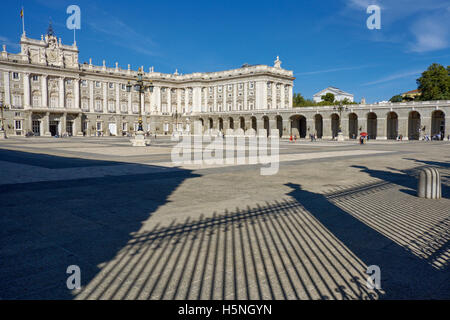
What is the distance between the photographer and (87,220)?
644 cm

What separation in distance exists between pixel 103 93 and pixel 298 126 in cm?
4687

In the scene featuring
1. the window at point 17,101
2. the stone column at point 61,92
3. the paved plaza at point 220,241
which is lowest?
the paved plaza at point 220,241

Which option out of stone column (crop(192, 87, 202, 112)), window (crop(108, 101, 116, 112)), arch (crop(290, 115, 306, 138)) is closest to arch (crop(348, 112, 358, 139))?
arch (crop(290, 115, 306, 138))

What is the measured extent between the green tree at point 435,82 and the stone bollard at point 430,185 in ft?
226

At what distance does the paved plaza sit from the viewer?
12.5 ft

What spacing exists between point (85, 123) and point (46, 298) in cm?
7845

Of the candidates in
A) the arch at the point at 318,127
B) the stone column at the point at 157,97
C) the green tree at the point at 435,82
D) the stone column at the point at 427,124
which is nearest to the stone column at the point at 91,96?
the stone column at the point at 157,97

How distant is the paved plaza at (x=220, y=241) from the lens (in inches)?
149

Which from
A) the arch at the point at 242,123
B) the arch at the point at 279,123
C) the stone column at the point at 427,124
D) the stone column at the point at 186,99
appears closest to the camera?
the stone column at the point at 427,124

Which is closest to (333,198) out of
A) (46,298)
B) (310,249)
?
(310,249)

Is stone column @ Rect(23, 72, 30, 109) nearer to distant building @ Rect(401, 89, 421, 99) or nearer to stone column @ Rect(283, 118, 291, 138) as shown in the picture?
stone column @ Rect(283, 118, 291, 138)

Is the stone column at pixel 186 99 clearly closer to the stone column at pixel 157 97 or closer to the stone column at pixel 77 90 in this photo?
the stone column at pixel 157 97
